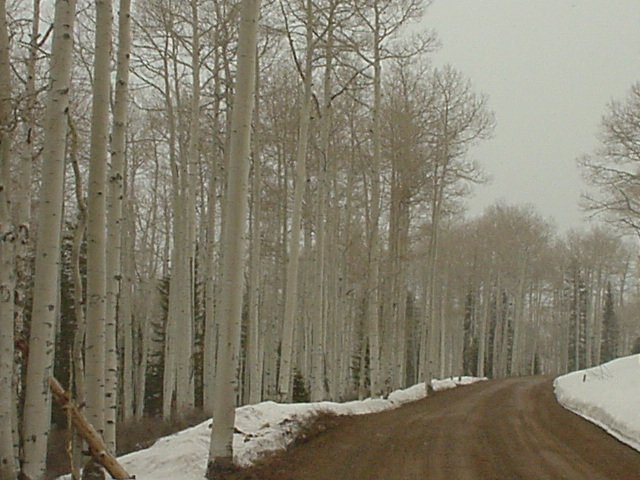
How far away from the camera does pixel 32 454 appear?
22.1ft

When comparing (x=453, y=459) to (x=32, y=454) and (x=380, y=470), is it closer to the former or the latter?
(x=380, y=470)

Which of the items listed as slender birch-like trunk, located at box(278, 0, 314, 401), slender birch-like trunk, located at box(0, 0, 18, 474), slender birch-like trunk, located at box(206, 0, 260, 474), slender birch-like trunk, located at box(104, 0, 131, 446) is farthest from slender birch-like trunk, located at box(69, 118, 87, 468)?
slender birch-like trunk, located at box(278, 0, 314, 401)

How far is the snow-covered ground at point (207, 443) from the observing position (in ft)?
26.7

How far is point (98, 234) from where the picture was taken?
24.0ft

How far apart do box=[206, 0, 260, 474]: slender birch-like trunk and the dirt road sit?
0.52 meters

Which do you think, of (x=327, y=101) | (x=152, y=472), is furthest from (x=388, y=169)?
(x=152, y=472)

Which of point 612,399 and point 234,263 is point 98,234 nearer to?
point 234,263

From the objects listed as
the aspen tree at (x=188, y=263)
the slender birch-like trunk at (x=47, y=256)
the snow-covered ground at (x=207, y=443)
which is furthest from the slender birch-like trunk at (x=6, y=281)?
the aspen tree at (x=188, y=263)

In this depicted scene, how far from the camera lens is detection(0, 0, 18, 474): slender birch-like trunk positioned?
22.1ft

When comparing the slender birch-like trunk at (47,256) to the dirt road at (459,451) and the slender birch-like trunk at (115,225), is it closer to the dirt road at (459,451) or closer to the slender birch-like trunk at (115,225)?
the slender birch-like trunk at (115,225)

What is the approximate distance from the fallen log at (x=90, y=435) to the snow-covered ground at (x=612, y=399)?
25.5 ft

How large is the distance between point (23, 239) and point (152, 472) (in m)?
2.91

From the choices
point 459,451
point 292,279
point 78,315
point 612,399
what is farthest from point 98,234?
point 612,399

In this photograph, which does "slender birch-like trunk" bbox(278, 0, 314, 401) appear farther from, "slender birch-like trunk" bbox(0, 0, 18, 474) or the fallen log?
"slender birch-like trunk" bbox(0, 0, 18, 474)
